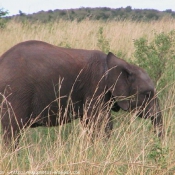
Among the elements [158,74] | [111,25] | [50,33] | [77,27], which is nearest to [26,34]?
[50,33]

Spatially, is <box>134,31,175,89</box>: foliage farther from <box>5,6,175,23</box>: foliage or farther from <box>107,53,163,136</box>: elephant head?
<box>5,6,175,23</box>: foliage

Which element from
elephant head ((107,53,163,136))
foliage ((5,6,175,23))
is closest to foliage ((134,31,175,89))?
elephant head ((107,53,163,136))

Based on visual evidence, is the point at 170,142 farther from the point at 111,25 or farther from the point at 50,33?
the point at 111,25

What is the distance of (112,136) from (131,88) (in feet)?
3.42

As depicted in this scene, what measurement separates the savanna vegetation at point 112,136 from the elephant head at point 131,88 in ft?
0.48

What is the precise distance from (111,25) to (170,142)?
10489mm

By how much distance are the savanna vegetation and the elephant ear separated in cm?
17

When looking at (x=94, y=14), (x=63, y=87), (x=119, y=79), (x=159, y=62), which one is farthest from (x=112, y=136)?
(x=94, y=14)

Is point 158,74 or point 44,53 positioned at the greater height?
point 44,53

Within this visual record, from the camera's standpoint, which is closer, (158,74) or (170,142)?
(170,142)

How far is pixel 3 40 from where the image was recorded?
12.4 metres

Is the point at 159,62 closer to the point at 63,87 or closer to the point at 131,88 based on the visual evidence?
the point at 131,88

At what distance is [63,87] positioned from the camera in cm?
589

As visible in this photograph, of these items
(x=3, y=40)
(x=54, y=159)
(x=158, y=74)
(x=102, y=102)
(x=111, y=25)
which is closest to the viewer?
(x=54, y=159)
